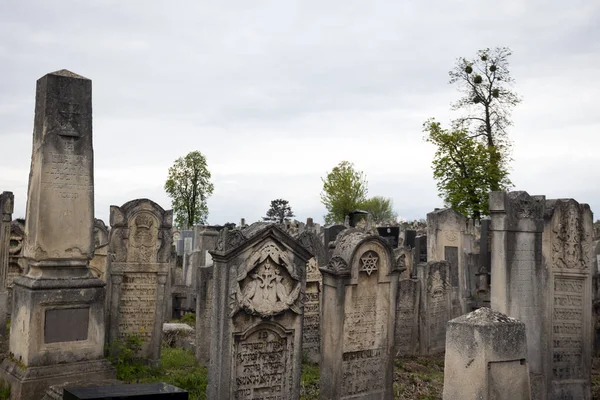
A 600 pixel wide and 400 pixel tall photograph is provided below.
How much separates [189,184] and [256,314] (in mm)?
44504

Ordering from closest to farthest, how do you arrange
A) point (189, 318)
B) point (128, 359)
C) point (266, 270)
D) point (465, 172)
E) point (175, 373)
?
1. point (266, 270)
2. point (128, 359)
3. point (175, 373)
4. point (189, 318)
5. point (465, 172)

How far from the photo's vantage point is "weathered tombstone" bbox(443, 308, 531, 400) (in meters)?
5.48

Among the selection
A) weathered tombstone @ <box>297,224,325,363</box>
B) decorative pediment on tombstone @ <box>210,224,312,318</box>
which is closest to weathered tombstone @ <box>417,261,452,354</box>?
weathered tombstone @ <box>297,224,325,363</box>

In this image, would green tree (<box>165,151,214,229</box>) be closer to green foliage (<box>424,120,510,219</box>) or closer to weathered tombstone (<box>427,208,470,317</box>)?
green foliage (<box>424,120,510,219</box>)

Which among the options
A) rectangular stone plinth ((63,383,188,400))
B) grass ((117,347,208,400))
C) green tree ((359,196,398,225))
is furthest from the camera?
green tree ((359,196,398,225))

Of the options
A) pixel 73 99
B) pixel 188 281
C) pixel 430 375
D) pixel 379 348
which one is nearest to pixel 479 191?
pixel 188 281

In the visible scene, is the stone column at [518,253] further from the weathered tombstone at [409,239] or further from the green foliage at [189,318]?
the weathered tombstone at [409,239]

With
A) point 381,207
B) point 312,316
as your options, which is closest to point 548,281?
point 312,316

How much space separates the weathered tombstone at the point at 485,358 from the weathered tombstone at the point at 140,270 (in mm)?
6676

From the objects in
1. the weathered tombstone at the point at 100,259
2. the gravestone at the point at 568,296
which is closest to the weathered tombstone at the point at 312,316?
the weathered tombstone at the point at 100,259

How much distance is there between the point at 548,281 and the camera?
9703mm

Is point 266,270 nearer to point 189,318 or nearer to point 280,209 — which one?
point 189,318

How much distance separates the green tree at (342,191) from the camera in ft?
202

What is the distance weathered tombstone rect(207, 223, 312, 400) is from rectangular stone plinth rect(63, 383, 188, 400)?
4.27 feet
